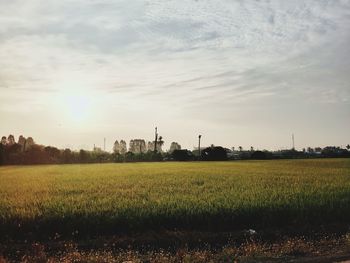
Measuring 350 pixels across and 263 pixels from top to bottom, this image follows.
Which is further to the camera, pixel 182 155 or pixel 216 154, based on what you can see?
Answer: pixel 182 155

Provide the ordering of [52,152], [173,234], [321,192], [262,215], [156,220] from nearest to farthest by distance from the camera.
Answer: [173,234], [156,220], [262,215], [321,192], [52,152]

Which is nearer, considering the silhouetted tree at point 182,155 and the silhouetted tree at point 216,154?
the silhouetted tree at point 216,154

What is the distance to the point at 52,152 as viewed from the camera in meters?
110

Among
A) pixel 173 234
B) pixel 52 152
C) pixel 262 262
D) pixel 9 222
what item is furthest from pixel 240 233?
pixel 52 152

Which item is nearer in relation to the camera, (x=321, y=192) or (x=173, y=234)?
(x=173, y=234)

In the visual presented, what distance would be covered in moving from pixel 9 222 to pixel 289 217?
9964 mm

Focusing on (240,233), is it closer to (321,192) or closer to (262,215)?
(262,215)

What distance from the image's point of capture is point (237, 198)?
18531 mm

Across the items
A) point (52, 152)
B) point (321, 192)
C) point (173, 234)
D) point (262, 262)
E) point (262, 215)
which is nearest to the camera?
point (262, 262)

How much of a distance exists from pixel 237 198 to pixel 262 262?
8330 mm

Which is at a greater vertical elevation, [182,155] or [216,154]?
[216,154]

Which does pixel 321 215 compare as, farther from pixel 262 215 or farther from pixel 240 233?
pixel 240 233

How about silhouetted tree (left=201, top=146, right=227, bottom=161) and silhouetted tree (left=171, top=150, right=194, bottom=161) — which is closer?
silhouetted tree (left=201, top=146, right=227, bottom=161)

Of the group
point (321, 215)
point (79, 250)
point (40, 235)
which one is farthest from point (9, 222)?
point (321, 215)
